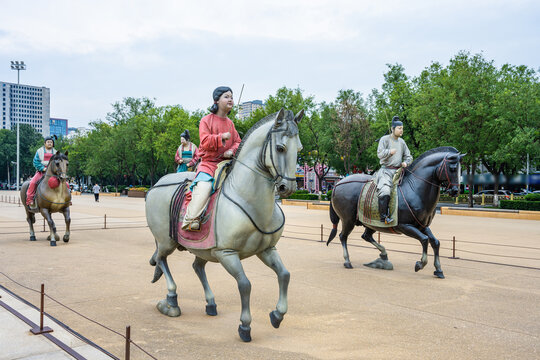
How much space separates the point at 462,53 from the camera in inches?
1194

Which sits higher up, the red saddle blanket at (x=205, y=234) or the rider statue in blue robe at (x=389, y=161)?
the rider statue in blue robe at (x=389, y=161)

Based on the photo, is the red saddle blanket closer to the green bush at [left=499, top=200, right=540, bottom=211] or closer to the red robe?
the red robe

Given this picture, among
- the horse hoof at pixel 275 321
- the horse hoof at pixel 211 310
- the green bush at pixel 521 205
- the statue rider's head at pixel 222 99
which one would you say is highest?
the statue rider's head at pixel 222 99

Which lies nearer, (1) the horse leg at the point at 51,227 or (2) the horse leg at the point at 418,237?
(2) the horse leg at the point at 418,237

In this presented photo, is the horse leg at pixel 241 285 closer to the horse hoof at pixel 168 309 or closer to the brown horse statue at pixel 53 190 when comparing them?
the horse hoof at pixel 168 309

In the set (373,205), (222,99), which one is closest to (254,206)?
(222,99)

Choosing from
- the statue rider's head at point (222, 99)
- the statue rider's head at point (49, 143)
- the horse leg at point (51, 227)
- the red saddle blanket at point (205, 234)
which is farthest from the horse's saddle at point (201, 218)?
the statue rider's head at point (49, 143)

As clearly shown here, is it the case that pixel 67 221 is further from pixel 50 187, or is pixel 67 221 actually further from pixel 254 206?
pixel 254 206

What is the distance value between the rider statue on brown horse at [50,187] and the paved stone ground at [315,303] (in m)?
1.28

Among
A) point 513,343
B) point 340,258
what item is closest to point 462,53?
point 340,258

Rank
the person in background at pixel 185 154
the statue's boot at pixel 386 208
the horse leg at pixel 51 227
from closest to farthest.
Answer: the person in background at pixel 185 154
the statue's boot at pixel 386 208
the horse leg at pixel 51 227

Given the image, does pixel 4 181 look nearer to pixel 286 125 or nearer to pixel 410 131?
pixel 410 131

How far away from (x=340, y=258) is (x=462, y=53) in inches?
1016

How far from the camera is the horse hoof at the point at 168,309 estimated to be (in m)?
5.71
